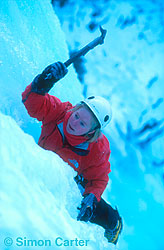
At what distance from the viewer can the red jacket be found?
175cm

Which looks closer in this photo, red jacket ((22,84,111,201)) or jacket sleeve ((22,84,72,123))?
jacket sleeve ((22,84,72,123))

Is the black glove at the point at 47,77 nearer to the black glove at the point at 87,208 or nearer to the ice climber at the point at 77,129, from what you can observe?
the ice climber at the point at 77,129

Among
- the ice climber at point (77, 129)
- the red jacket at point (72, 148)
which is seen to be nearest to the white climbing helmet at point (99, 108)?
the ice climber at point (77, 129)

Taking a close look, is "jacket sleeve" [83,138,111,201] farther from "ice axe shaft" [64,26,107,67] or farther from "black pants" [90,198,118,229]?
"ice axe shaft" [64,26,107,67]

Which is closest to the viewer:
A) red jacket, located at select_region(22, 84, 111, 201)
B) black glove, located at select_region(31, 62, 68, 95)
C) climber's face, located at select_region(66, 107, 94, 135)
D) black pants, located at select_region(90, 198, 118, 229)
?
black glove, located at select_region(31, 62, 68, 95)

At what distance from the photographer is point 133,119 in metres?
5.06

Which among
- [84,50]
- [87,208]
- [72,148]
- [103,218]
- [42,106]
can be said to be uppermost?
[84,50]

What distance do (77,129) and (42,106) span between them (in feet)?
1.06

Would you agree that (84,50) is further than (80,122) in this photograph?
Yes

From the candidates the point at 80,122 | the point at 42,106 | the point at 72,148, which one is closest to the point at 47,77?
the point at 42,106

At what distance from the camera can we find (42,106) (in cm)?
164

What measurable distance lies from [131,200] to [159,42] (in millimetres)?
3412

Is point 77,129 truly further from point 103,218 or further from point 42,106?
point 103,218

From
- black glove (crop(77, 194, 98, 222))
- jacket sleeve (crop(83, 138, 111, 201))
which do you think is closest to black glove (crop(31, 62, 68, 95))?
jacket sleeve (crop(83, 138, 111, 201))
